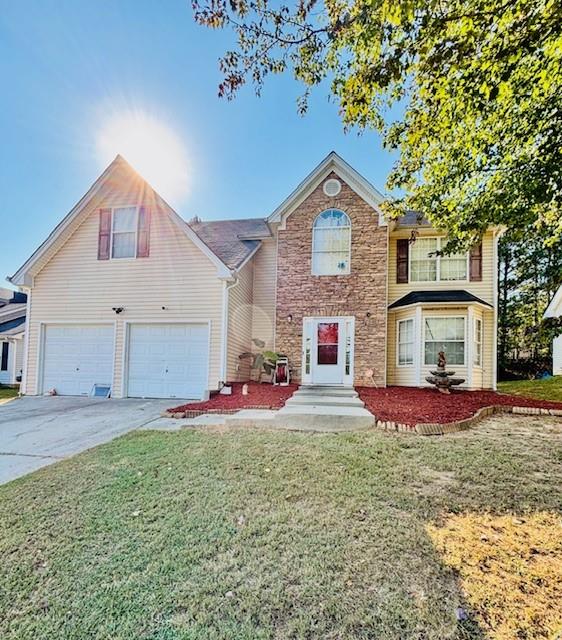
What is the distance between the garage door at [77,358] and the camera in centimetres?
1171

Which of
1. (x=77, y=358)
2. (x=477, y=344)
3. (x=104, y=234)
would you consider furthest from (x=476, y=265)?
(x=77, y=358)

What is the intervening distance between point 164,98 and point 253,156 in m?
5.11

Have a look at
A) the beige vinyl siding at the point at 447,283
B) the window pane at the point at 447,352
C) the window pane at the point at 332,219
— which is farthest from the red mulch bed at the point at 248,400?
the window pane at the point at 332,219

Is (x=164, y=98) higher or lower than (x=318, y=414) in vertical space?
higher

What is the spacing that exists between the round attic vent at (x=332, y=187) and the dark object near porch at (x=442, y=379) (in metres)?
6.35

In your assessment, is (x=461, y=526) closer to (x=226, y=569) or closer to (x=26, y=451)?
(x=226, y=569)

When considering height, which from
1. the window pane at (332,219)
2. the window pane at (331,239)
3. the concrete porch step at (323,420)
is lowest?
the concrete porch step at (323,420)

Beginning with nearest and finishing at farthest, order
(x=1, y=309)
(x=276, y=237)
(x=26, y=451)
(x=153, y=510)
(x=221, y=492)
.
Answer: (x=153, y=510) → (x=221, y=492) → (x=26, y=451) → (x=276, y=237) → (x=1, y=309)

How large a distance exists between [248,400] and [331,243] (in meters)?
6.33

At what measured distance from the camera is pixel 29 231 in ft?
61.2

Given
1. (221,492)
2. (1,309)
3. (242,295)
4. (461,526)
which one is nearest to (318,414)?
(221,492)

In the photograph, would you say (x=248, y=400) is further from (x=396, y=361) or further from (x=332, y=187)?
(x=332, y=187)

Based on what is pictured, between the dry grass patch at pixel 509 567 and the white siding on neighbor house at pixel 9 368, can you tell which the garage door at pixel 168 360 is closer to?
the dry grass patch at pixel 509 567

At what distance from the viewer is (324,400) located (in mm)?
9008
